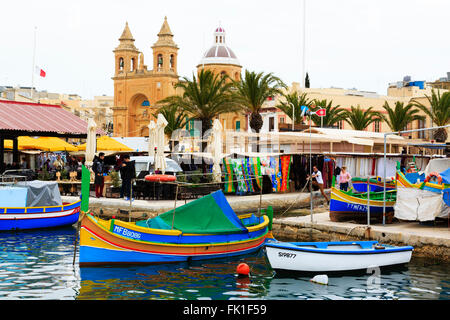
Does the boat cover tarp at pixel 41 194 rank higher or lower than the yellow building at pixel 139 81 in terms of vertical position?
lower

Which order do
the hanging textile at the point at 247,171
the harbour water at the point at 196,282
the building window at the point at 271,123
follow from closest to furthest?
the harbour water at the point at 196,282, the hanging textile at the point at 247,171, the building window at the point at 271,123

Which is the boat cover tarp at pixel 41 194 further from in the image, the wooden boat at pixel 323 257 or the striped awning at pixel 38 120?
the wooden boat at pixel 323 257

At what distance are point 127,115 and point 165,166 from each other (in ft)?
228

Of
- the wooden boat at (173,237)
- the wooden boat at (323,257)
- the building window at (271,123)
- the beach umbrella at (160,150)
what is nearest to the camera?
the wooden boat at (323,257)

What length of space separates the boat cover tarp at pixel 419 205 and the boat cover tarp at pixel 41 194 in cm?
1276

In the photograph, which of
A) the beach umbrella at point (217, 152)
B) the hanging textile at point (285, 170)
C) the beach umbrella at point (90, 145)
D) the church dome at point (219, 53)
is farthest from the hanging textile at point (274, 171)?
the church dome at point (219, 53)

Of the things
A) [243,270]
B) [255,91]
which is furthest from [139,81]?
[243,270]

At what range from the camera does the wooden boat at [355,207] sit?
19594 mm

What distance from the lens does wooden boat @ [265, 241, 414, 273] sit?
14188mm

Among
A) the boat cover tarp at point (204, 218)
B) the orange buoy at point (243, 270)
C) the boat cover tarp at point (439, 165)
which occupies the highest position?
the boat cover tarp at point (439, 165)

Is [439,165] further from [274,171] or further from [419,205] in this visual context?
[274,171]

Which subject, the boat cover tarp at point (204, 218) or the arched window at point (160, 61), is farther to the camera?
the arched window at point (160, 61)

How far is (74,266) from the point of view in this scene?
15.3 metres
